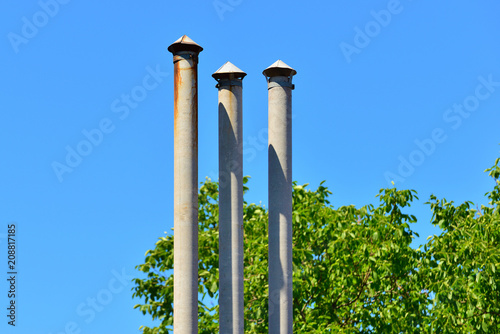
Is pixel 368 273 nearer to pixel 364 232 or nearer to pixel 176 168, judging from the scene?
pixel 364 232

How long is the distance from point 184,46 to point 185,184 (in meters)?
2.74

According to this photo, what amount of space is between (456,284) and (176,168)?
1007cm

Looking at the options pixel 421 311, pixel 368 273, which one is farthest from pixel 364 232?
pixel 421 311

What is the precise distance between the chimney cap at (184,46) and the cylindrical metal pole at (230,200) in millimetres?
747

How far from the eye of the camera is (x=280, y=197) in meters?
15.7

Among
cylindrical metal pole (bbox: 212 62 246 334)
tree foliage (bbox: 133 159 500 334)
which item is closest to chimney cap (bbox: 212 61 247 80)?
cylindrical metal pole (bbox: 212 62 246 334)

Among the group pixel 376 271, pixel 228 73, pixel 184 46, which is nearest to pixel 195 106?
pixel 228 73

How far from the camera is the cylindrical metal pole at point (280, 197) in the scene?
15.4 m

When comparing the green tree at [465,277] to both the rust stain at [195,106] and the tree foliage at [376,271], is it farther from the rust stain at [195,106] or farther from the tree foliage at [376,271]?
the rust stain at [195,106]

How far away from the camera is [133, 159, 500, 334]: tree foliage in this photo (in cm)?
2166

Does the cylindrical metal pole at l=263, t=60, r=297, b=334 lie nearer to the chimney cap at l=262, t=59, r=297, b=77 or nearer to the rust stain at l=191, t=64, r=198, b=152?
the chimney cap at l=262, t=59, r=297, b=77

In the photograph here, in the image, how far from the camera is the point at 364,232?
938 inches

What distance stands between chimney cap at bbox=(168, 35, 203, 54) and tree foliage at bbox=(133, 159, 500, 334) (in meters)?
8.75

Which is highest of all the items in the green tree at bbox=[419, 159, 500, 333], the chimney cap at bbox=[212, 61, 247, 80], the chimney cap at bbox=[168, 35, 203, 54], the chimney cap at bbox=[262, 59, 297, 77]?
the chimney cap at bbox=[168, 35, 203, 54]
